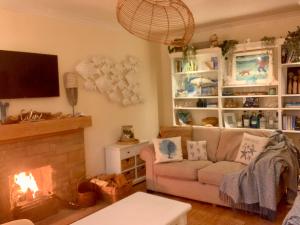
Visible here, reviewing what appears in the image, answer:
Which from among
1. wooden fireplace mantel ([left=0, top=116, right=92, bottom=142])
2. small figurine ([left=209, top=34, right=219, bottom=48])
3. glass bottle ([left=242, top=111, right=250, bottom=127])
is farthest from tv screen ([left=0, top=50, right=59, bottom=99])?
glass bottle ([left=242, top=111, right=250, bottom=127])

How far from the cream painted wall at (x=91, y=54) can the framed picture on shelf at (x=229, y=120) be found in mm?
1286

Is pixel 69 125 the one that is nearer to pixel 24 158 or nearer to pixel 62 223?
pixel 24 158

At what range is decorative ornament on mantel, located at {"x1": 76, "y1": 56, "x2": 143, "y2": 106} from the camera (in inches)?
154

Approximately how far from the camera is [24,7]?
319 cm

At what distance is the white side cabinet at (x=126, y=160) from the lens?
403 cm

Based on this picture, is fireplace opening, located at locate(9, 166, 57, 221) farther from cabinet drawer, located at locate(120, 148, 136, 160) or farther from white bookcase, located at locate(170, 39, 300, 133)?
white bookcase, located at locate(170, 39, 300, 133)

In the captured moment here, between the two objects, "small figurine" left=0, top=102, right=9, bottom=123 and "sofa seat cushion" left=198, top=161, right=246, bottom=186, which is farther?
"sofa seat cushion" left=198, top=161, right=246, bottom=186

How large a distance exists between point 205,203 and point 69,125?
1894 mm

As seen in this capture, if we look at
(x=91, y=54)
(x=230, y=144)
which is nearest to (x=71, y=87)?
(x=91, y=54)

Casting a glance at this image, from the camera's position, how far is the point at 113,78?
4297 mm

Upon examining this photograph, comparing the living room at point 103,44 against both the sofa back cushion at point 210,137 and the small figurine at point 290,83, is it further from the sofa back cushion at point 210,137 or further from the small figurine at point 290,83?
the sofa back cushion at point 210,137

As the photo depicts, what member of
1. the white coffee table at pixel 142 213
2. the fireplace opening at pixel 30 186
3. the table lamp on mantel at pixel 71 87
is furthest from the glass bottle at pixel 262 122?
the fireplace opening at pixel 30 186

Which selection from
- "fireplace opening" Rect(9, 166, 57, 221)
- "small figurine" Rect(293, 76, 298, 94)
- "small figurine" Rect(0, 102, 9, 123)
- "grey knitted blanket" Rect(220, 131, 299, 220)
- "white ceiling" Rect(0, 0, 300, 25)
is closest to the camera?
"grey knitted blanket" Rect(220, 131, 299, 220)

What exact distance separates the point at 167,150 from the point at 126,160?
70 centimetres
